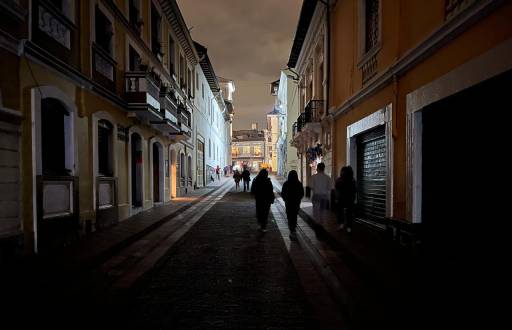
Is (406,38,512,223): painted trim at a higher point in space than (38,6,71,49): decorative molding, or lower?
lower

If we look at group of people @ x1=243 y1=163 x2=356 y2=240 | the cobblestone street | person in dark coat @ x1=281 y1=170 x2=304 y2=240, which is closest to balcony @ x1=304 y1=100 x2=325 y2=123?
group of people @ x1=243 y1=163 x2=356 y2=240

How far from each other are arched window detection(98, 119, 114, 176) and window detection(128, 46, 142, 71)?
3410mm

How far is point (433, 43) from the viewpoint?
6449 millimetres

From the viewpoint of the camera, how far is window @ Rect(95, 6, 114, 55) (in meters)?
10.4

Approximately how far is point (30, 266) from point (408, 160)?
699cm

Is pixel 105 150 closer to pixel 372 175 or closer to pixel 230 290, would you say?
pixel 230 290

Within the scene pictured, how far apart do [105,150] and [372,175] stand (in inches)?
298

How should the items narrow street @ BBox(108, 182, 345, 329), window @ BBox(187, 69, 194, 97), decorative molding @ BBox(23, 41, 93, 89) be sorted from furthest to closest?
window @ BBox(187, 69, 194, 97) → decorative molding @ BBox(23, 41, 93, 89) → narrow street @ BBox(108, 182, 345, 329)

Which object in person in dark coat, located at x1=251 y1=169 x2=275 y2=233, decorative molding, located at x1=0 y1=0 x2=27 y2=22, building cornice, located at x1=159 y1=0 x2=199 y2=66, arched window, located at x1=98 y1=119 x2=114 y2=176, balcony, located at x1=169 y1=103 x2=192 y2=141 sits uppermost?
building cornice, located at x1=159 y1=0 x2=199 y2=66

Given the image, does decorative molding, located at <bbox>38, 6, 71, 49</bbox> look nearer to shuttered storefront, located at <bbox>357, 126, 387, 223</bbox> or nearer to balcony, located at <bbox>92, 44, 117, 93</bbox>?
balcony, located at <bbox>92, 44, 117, 93</bbox>

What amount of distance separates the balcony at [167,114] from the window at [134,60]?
1.24 meters

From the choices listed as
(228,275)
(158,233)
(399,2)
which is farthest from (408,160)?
(158,233)

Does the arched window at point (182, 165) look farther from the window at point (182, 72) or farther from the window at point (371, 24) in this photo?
the window at point (371, 24)

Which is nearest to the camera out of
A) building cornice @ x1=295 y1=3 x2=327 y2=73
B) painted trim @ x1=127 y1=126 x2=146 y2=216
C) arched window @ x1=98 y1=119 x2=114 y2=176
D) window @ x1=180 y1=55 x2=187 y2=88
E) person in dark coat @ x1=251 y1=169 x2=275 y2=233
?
person in dark coat @ x1=251 y1=169 x2=275 y2=233
